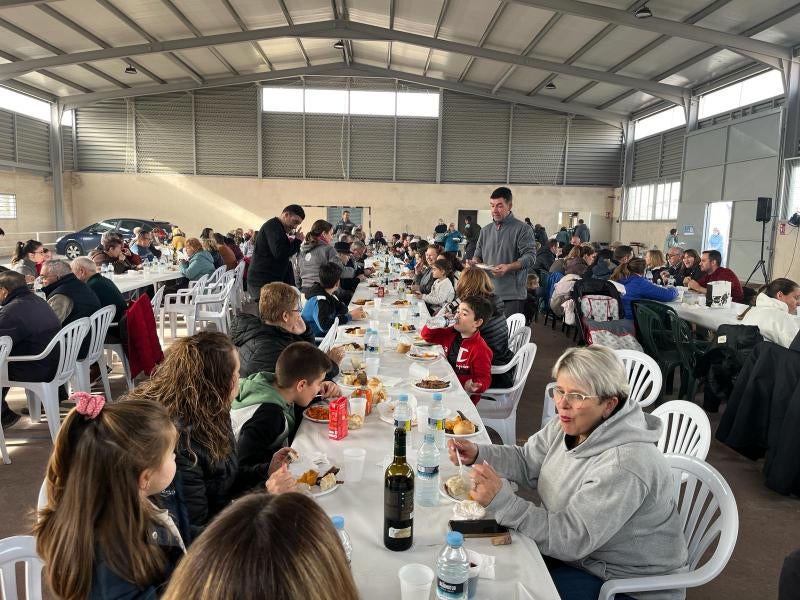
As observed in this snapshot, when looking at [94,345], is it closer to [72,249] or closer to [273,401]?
[273,401]

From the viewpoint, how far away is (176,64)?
1443 cm

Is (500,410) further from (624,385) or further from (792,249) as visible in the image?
(792,249)

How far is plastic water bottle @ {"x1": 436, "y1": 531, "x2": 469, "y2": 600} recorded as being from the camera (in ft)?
3.75

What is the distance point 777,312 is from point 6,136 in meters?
17.4

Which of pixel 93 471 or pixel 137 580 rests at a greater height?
pixel 93 471

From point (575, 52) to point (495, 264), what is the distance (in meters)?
9.22

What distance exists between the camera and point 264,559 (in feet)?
1.95

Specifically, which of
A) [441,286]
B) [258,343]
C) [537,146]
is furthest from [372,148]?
[258,343]

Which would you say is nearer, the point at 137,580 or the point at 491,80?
the point at 137,580

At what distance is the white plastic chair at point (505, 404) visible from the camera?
3.36m

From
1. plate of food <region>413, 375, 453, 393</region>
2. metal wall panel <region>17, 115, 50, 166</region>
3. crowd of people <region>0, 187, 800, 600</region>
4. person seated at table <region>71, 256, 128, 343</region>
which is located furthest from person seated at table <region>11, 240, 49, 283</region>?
Answer: metal wall panel <region>17, 115, 50, 166</region>

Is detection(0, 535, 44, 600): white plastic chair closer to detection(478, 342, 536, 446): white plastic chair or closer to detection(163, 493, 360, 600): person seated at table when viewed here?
detection(163, 493, 360, 600): person seated at table

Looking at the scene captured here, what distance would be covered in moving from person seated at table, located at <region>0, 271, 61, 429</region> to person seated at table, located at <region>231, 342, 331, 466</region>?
2.14m

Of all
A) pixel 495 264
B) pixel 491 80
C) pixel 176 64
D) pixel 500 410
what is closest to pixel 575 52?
pixel 491 80
